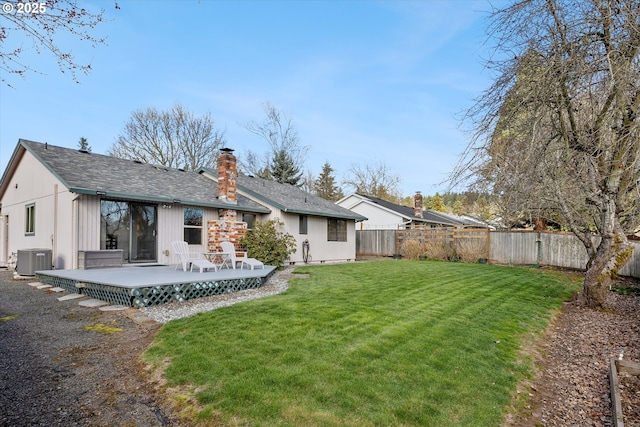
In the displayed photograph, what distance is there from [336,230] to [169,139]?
635 inches

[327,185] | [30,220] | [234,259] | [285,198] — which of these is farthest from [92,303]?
[327,185]

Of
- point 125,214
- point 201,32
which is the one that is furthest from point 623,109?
point 125,214

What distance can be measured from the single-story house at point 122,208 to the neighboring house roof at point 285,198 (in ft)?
0.22

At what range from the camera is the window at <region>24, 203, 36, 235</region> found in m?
11.2

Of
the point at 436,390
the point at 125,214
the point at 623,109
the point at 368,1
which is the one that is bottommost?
the point at 436,390

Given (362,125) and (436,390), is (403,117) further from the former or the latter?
(436,390)

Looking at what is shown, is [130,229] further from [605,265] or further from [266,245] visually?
[605,265]

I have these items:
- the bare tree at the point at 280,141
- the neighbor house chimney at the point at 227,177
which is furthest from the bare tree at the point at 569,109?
the bare tree at the point at 280,141

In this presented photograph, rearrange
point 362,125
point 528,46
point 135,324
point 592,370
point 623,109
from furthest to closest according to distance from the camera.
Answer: point 362,125 < point 528,46 < point 623,109 < point 135,324 < point 592,370

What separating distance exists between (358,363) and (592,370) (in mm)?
3012

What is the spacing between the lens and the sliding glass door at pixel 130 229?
32.1 ft

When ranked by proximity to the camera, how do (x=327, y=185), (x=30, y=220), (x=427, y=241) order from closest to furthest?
1. (x=30, y=220)
2. (x=427, y=241)
3. (x=327, y=185)

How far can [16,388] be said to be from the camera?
10.8 ft

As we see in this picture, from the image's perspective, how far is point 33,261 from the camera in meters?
9.47
